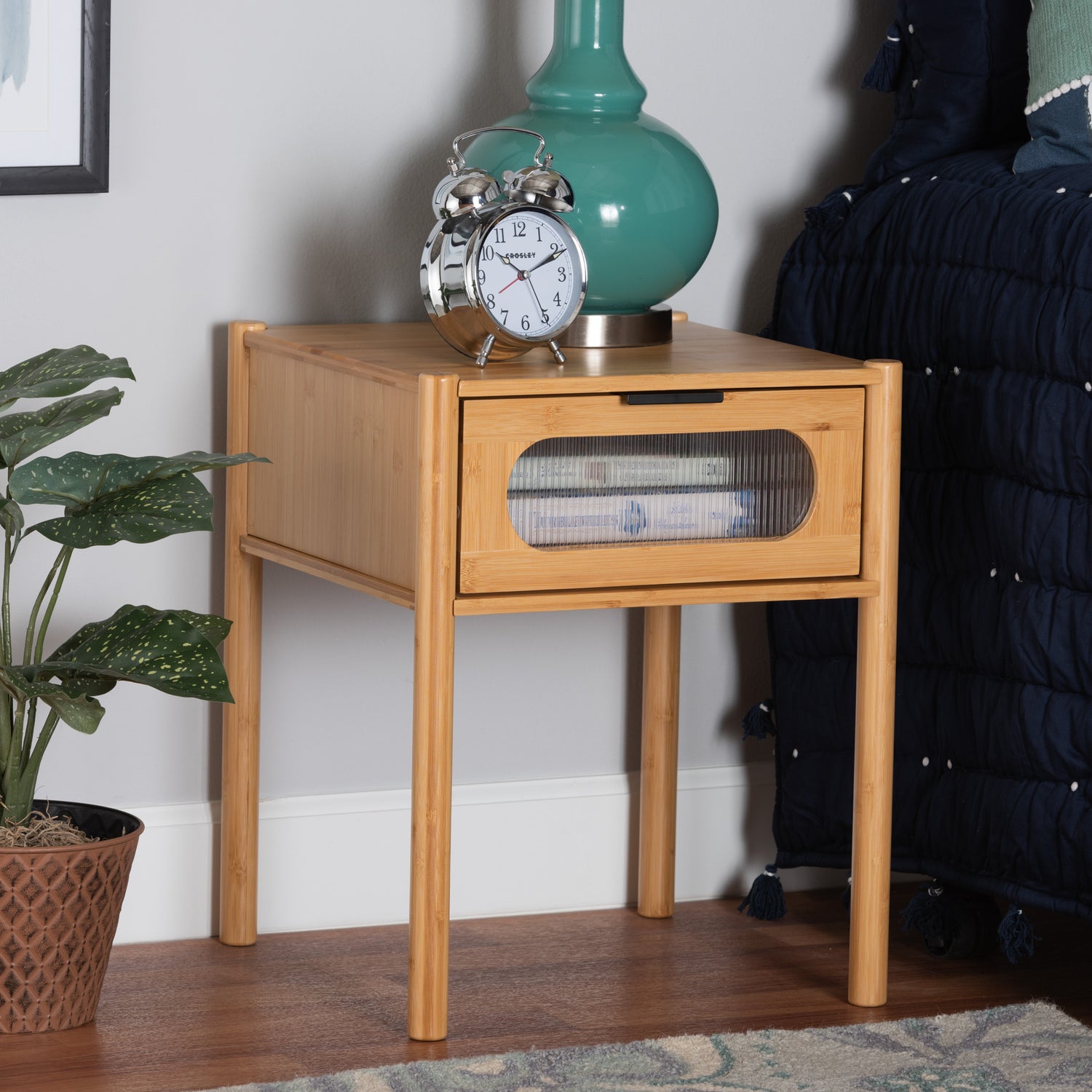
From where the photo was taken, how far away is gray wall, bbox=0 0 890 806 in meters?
1.93

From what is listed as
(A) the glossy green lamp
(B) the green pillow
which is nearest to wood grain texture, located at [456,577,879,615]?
(A) the glossy green lamp

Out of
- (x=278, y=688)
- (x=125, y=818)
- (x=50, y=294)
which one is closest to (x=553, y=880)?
(x=278, y=688)

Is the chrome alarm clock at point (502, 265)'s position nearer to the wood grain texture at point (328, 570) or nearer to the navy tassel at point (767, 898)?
the wood grain texture at point (328, 570)

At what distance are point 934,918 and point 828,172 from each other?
33.4 inches

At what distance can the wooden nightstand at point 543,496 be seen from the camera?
1.63 metres

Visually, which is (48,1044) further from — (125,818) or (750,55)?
(750,55)

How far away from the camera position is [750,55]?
2.14 metres

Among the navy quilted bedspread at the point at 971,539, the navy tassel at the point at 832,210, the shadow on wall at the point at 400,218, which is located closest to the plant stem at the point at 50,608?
the shadow on wall at the point at 400,218

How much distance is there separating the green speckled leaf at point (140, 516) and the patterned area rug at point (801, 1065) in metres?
0.48

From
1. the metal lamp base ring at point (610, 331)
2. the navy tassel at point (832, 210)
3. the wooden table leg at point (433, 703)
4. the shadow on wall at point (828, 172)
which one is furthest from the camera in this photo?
the shadow on wall at point (828, 172)

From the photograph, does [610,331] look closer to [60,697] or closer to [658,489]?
[658,489]

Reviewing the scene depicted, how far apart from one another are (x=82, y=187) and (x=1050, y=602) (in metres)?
1.02

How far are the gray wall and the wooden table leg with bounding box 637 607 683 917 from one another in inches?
2.7

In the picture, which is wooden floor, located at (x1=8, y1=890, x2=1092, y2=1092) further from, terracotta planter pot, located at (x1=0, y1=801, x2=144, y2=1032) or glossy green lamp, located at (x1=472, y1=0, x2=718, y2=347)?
glossy green lamp, located at (x1=472, y1=0, x2=718, y2=347)
